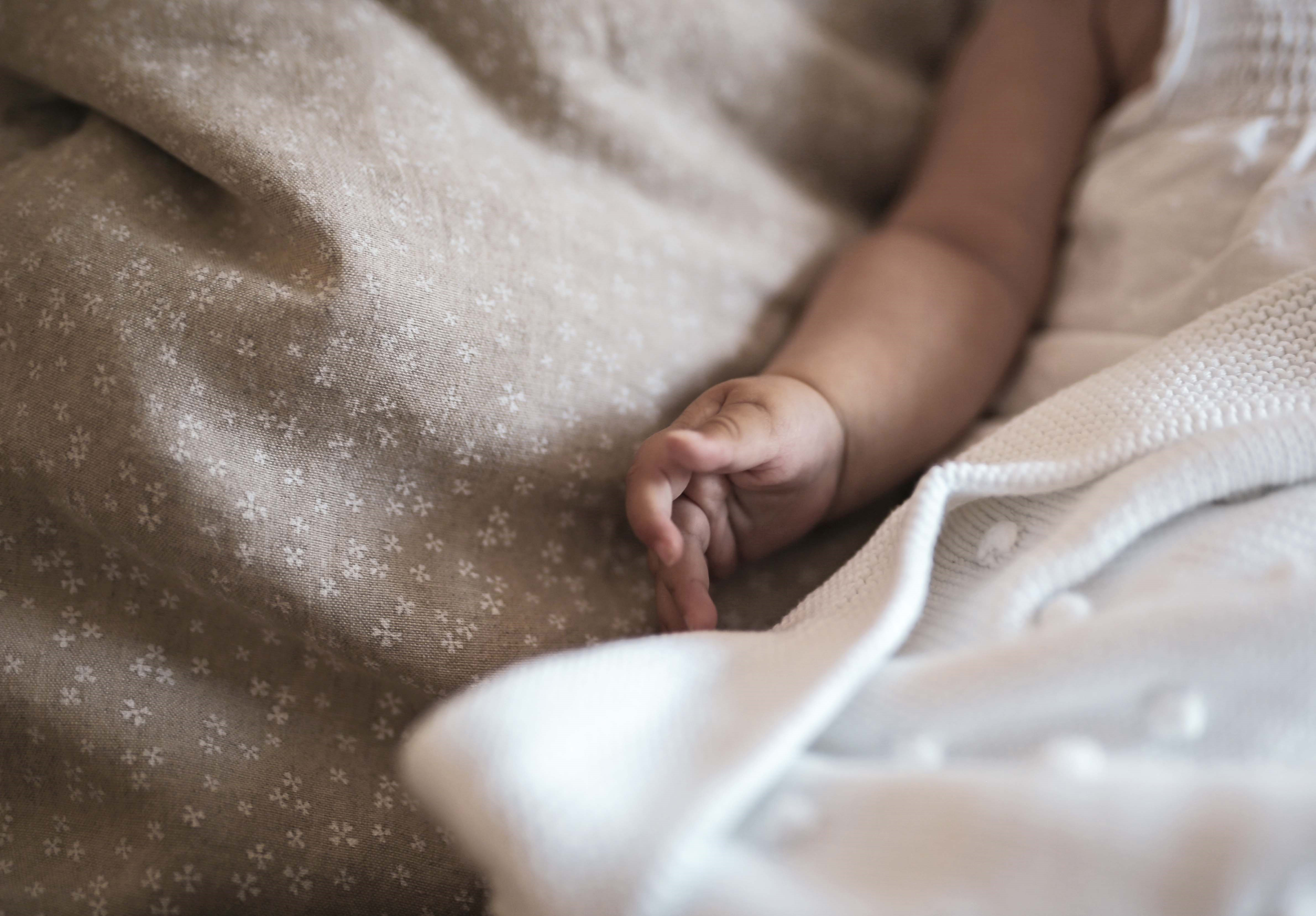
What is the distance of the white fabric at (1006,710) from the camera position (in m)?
0.34

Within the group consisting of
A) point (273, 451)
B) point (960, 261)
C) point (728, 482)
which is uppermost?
point (960, 261)

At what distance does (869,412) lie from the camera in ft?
2.02

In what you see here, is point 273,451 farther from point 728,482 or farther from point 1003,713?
point 1003,713

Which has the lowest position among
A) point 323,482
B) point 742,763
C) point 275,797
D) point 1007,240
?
point 275,797

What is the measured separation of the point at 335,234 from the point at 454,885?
403mm

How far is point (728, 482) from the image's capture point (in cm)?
56

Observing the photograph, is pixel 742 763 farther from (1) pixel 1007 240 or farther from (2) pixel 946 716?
(1) pixel 1007 240

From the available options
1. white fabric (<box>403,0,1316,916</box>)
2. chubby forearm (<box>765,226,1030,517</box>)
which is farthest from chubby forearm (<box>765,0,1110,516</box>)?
white fabric (<box>403,0,1316,916</box>)

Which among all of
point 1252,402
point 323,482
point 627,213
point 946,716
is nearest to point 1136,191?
point 1252,402

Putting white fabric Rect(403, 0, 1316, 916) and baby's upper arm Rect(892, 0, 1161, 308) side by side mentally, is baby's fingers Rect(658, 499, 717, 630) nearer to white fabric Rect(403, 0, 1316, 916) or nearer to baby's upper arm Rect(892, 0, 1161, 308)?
white fabric Rect(403, 0, 1316, 916)

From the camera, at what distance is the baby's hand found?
1.62 ft

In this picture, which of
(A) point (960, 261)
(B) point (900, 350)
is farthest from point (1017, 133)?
(B) point (900, 350)

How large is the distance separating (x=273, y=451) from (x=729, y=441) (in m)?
0.27

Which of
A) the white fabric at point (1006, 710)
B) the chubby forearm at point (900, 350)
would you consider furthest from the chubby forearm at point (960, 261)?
the white fabric at point (1006, 710)
